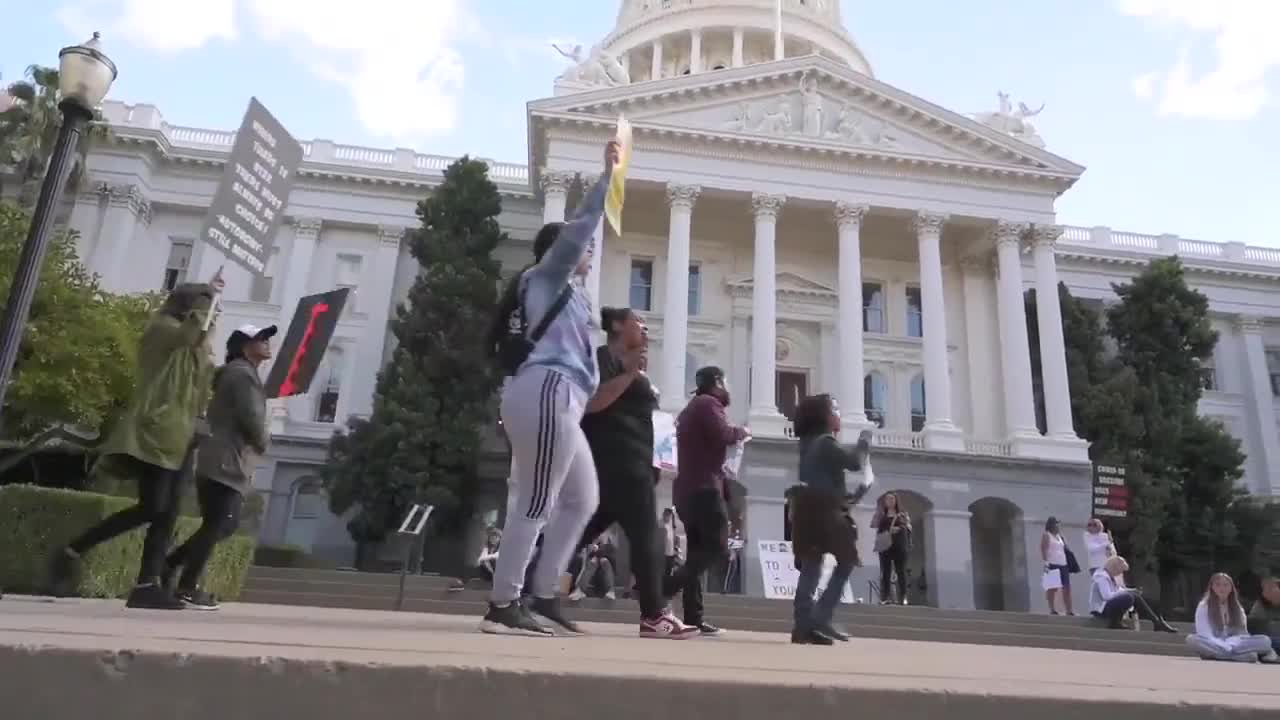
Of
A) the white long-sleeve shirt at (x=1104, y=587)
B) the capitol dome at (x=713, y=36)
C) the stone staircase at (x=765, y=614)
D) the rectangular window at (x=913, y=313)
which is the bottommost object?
the stone staircase at (x=765, y=614)

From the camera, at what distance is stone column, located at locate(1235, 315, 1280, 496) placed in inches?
1442

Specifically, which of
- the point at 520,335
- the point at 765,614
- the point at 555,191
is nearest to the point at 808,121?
the point at 555,191

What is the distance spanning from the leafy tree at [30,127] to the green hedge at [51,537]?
20.7 meters

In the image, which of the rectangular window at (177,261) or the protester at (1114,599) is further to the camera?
the rectangular window at (177,261)

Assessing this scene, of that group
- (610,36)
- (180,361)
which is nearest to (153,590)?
(180,361)

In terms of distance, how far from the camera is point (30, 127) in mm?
27250

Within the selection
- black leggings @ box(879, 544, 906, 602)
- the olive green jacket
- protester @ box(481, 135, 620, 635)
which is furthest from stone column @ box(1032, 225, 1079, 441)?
the olive green jacket

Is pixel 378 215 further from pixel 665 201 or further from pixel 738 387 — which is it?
pixel 738 387

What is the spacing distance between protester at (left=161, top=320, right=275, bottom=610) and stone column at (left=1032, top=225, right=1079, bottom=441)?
27136mm

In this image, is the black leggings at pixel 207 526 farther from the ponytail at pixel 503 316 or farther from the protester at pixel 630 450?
the protester at pixel 630 450

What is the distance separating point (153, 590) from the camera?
5215 mm

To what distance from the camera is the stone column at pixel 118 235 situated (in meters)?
31.0

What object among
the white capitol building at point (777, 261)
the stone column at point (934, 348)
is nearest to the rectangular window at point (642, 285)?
the white capitol building at point (777, 261)

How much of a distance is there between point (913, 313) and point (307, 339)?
2315cm
